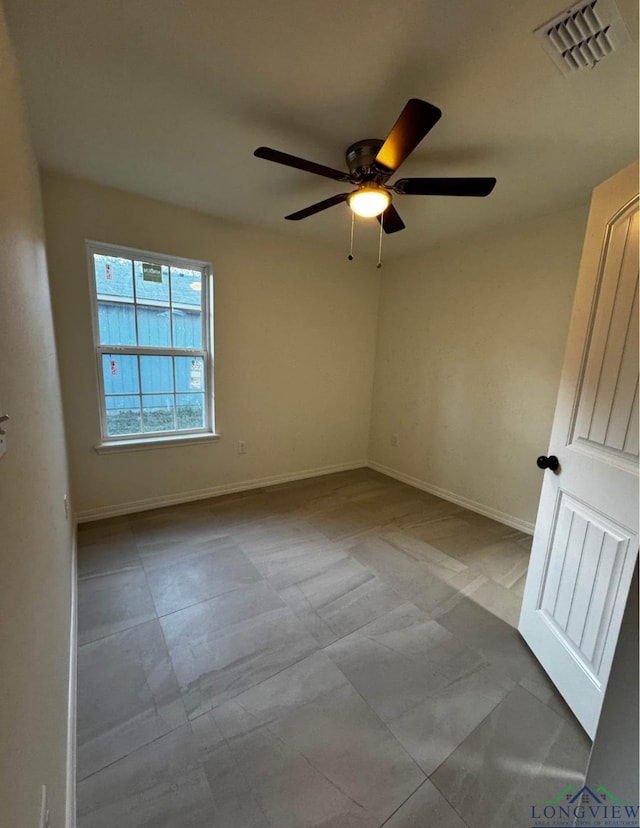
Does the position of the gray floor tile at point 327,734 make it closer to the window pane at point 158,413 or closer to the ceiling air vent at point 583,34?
the window pane at point 158,413

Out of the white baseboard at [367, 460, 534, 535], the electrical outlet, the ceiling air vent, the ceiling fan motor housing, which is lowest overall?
the white baseboard at [367, 460, 534, 535]

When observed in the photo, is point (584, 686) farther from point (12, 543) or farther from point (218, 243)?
point (218, 243)

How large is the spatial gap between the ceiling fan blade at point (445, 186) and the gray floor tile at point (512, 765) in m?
2.29

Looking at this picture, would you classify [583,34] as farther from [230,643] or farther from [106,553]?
[106,553]

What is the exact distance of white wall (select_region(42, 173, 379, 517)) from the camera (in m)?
2.41

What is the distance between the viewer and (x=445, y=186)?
5.38 feet

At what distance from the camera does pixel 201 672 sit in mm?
1460

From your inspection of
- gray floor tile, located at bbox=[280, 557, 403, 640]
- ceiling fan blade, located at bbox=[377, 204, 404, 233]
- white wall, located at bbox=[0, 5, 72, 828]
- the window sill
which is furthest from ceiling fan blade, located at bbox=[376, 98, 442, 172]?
the window sill

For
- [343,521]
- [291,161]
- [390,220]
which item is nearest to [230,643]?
[343,521]

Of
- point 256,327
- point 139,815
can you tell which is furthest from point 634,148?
point 139,815

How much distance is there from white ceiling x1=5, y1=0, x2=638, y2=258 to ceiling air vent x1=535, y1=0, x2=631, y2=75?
1.4 inches

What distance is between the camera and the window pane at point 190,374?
297 centimetres

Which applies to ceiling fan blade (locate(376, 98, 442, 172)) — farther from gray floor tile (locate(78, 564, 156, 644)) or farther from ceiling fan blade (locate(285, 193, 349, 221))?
gray floor tile (locate(78, 564, 156, 644))

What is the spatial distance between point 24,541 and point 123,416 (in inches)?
86.5
